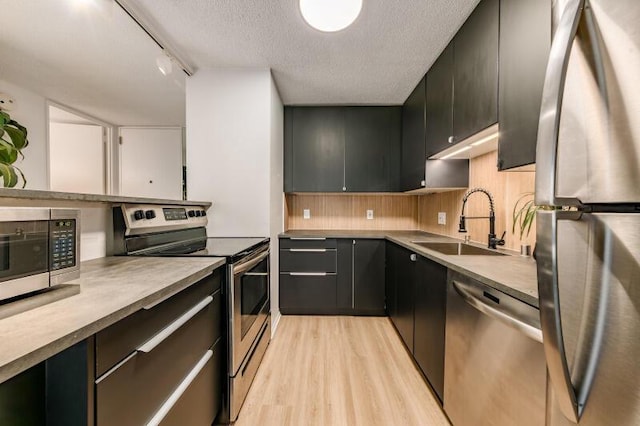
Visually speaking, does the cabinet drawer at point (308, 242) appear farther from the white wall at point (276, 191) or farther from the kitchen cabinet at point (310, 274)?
the white wall at point (276, 191)

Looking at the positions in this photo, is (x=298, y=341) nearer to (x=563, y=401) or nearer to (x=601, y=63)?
(x=563, y=401)

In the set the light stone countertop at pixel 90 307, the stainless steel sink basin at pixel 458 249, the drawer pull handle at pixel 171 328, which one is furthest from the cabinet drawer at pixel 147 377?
the stainless steel sink basin at pixel 458 249

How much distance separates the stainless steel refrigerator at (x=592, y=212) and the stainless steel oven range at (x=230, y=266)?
126 centimetres

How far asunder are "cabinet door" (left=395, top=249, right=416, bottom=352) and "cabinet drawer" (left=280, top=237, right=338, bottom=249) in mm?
717

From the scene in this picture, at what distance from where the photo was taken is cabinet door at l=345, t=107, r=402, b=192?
120 inches

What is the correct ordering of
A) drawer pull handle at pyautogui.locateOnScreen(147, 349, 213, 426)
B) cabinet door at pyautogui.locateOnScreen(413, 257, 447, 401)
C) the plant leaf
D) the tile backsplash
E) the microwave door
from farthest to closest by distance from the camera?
the tile backsplash < cabinet door at pyautogui.locateOnScreen(413, 257, 447, 401) < the plant leaf < drawer pull handle at pyautogui.locateOnScreen(147, 349, 213, 426) < the microwave door

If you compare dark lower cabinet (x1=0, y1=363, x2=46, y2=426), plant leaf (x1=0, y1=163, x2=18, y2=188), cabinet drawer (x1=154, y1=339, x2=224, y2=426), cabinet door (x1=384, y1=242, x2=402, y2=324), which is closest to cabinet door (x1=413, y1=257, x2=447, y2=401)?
cabinet door (x1=384, y1=242, x2=402, y2=324)

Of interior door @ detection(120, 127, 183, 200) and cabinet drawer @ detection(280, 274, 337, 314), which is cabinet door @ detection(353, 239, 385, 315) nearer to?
cabinet drawer @ detection(280, 274, 337, 314)

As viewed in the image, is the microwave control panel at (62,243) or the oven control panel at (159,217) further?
the oven control panel at (159,217)

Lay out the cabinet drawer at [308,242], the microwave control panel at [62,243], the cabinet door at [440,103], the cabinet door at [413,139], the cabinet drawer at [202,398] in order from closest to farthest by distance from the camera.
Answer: the microwave control panel at [62,243] → the cabinet drawer at [202,398] → the cabinet door at [440,103] → the cabinet door at [413,139] → the cabinet drawer at [308,242]

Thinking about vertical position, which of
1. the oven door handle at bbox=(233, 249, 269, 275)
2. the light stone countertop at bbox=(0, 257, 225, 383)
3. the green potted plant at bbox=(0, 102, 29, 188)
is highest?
the green potted plant at bbox=(0, 102, 29, 188)

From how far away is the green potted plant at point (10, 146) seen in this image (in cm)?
123

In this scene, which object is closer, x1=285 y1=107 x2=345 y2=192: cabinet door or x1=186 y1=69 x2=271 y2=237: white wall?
x1=186 y1=69 x2=271 y2=237: white wall

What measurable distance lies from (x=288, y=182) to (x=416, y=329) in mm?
1913
